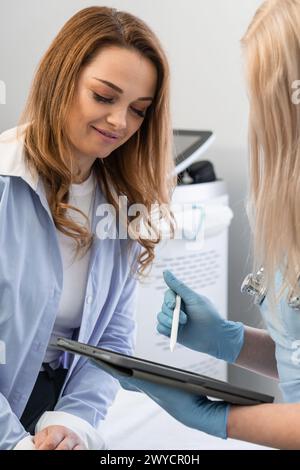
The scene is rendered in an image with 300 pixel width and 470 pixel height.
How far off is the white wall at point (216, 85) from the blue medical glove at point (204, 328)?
3.71 ft

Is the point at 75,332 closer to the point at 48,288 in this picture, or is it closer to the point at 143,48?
the point at 48,288

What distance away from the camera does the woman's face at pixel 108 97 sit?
1.19 metres

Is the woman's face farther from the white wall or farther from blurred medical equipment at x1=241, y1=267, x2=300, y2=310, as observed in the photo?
the white wall

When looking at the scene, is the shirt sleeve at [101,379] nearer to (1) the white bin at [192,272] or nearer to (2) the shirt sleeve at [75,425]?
(2) the shirt sleeve at [75,425]

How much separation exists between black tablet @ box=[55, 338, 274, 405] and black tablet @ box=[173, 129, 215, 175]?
1052mm

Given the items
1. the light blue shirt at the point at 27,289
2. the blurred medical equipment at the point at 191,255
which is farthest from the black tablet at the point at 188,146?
the light blue shirt at the point at 27,289

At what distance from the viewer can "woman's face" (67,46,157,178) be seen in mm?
1194

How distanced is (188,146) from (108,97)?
904mm

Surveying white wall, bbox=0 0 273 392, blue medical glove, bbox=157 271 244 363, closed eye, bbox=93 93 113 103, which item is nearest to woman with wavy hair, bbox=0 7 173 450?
closed eye, bbox=93 93 113 103

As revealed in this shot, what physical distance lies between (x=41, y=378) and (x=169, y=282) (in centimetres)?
32

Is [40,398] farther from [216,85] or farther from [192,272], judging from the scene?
[216,85]

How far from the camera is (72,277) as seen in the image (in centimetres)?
129

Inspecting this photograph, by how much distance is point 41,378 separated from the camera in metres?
1.34
